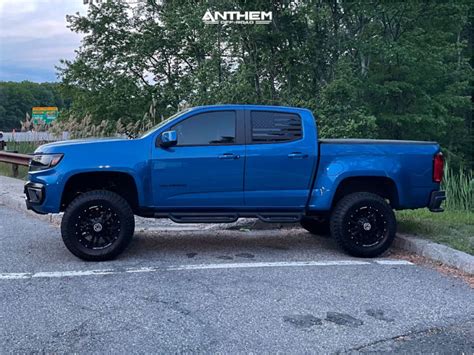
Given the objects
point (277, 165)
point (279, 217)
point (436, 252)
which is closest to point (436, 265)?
point (436, 252)

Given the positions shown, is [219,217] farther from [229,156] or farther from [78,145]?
[78,145]

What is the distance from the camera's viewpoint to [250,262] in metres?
5.98

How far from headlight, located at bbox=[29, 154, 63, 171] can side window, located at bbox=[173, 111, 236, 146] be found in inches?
55.3

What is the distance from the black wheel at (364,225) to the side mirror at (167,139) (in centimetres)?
213

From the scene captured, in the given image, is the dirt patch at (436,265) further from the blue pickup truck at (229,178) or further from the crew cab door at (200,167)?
the crew cab door at (200,167)

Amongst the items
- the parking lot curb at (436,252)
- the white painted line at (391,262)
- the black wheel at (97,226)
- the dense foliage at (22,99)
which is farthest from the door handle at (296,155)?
the dense foliage at (22,99)

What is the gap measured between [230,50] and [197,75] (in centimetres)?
211

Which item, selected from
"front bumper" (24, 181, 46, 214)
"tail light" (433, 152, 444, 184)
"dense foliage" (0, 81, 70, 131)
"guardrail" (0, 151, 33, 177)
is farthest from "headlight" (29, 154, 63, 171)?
"dense foliage" (0, 81, 70, 131)

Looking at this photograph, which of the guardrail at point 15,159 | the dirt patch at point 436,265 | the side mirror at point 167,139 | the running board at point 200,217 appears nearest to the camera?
the dirt patch at point 436,265

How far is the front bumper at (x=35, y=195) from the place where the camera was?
5.89 meters

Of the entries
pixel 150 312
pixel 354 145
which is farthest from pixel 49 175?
pixel 354 145

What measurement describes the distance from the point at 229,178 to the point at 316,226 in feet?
6.18

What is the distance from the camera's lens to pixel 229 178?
6148 millimetres

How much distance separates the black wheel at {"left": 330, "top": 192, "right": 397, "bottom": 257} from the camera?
20.4 ft
